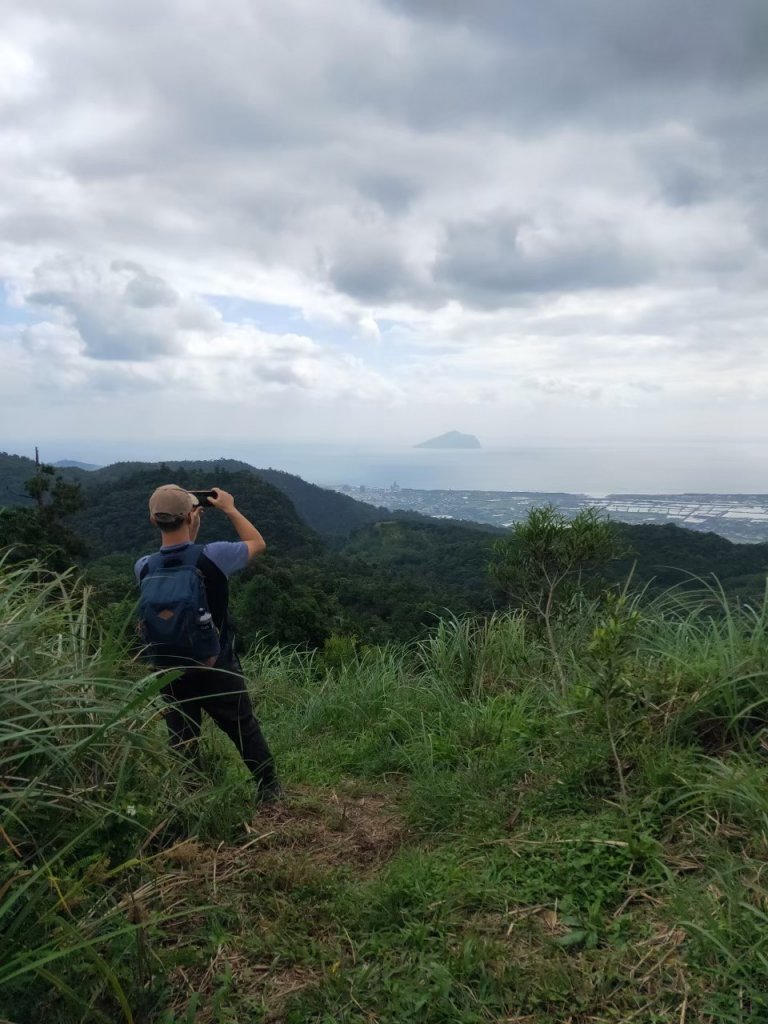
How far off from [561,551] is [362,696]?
1.74 meters

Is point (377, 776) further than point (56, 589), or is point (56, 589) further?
point (377, 776)

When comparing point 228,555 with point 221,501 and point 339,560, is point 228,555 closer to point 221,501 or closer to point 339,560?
point 221,501

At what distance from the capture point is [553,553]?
16.7ft

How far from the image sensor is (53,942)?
1.61 meters

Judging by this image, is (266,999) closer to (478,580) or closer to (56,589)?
(56,589)

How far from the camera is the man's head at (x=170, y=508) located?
3.03 meters

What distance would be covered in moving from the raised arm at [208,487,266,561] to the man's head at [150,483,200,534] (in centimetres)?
19

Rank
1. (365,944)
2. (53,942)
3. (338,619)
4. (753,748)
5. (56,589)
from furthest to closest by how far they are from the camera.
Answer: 1. (338,619)
2. (56,589)
3. (753,748)
4. (365,944)
5. (53,942)

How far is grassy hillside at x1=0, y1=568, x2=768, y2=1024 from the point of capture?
1.80 meters

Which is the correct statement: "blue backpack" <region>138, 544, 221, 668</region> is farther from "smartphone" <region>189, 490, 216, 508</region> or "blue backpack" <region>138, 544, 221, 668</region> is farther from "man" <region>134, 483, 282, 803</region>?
"smartphone" <region>189, 490, 216, 508</region>

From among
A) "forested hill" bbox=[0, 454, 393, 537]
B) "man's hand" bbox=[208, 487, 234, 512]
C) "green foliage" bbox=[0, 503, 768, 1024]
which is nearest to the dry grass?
"green foliage" bbox=[0, 503, 768, 1024]

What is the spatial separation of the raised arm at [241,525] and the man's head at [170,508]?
193mm

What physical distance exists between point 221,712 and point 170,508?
91cm

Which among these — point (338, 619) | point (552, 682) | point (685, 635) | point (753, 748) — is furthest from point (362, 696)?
point (338, 619)
